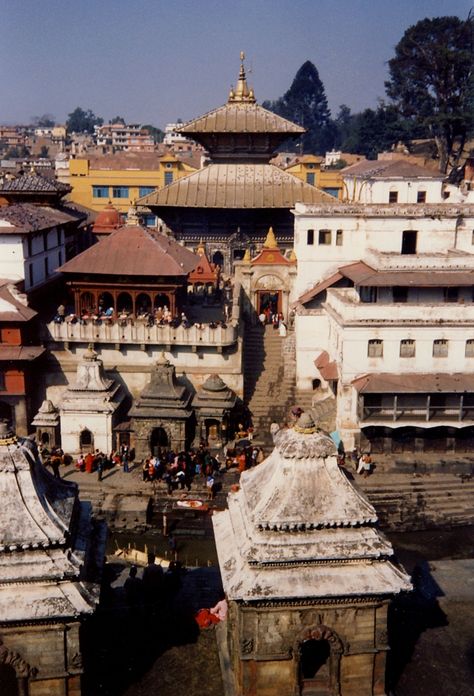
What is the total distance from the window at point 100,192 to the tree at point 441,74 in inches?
1186

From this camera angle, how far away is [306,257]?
31859 mm

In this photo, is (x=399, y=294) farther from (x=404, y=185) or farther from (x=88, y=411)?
(x=404, y=185)

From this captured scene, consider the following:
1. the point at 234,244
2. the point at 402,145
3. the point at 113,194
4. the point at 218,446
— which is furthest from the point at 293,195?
the point at 402,145

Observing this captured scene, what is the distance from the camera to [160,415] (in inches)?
1067

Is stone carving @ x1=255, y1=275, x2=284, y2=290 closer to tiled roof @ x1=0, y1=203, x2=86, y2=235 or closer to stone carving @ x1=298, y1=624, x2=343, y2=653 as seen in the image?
tiled roof @ x1=0, y1=203, x2=86, y2=235

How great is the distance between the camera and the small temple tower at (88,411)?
27.5m

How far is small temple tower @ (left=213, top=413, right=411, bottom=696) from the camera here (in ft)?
35.4

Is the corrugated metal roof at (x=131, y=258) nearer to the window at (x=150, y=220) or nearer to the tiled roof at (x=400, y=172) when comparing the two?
the tiled roof at (x=400, y=172)

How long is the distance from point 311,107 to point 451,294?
410ft

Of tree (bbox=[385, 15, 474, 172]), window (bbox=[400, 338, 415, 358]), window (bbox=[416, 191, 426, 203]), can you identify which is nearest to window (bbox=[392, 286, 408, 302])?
window (bbox=[400, 338, 415, 358])

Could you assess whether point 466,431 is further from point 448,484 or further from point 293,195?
point 293,195

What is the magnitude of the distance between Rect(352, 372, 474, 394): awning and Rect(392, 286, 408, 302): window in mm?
3347

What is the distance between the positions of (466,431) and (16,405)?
17.5 meters

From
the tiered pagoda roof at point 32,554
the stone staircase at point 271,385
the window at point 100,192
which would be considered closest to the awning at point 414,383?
the stone staircase at point 271,385
